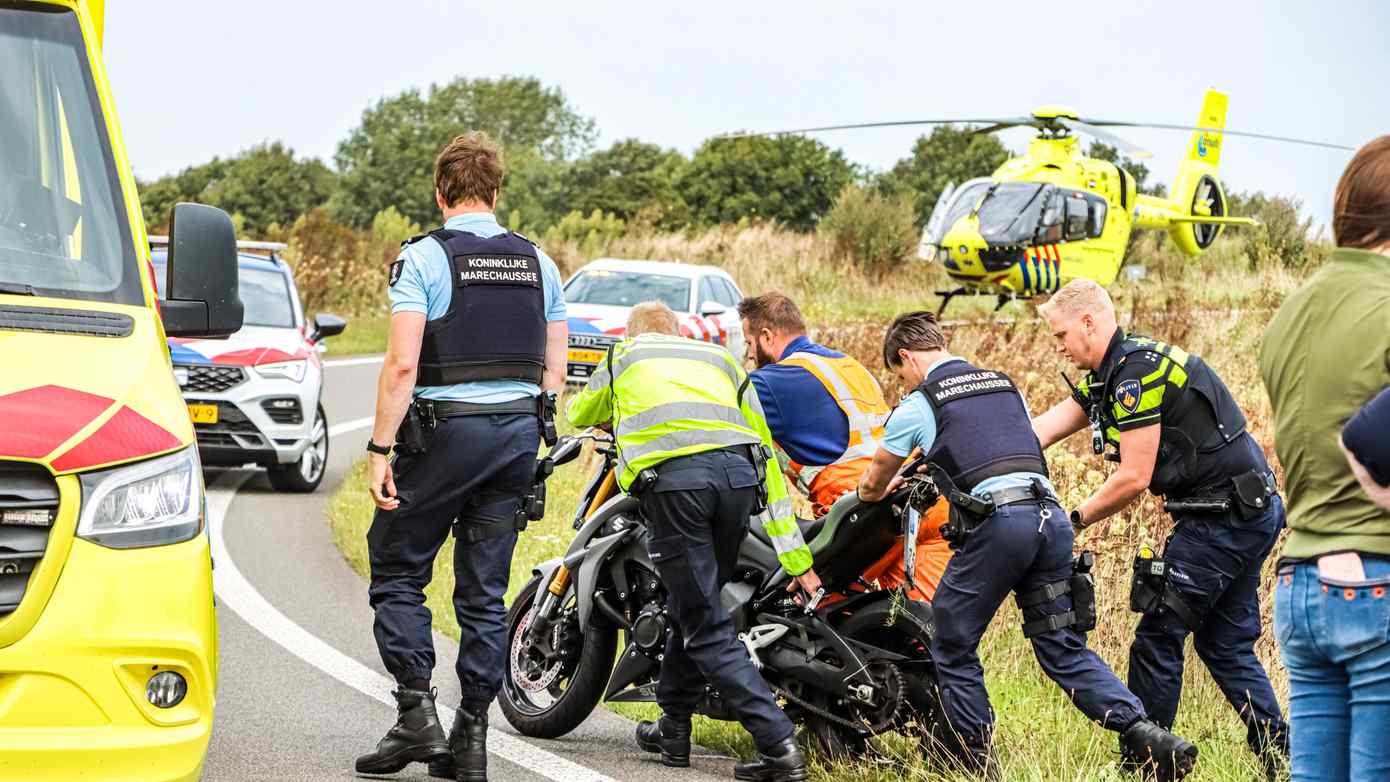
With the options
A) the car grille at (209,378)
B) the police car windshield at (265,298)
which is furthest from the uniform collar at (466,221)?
the police car windshield at (265,298)

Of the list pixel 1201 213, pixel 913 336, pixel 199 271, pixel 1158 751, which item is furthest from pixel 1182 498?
pixel 1201 213

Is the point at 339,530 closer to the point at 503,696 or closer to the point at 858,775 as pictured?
the point at 503,696

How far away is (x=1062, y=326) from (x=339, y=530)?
6.60 m

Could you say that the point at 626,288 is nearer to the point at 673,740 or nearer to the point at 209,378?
the point at 209,378

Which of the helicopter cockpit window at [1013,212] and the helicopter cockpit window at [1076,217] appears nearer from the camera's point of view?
the helicopter cockpit window at [1013,212]

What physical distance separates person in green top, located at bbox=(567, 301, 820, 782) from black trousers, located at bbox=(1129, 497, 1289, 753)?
1286 mm

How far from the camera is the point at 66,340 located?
453cm

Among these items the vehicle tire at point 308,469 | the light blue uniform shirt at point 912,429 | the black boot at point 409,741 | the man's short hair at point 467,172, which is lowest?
the vehicle tire at point 308,469

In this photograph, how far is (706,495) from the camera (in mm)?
5879

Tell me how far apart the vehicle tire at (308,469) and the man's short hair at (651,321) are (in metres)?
7.74

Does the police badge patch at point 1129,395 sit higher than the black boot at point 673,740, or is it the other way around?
the police badge patch at point 1129,395

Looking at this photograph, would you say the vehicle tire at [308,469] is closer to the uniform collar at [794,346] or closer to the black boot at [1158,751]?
the uniform collar at [794,346]

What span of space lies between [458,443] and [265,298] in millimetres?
9015

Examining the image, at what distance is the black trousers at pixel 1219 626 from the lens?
19.8ft
